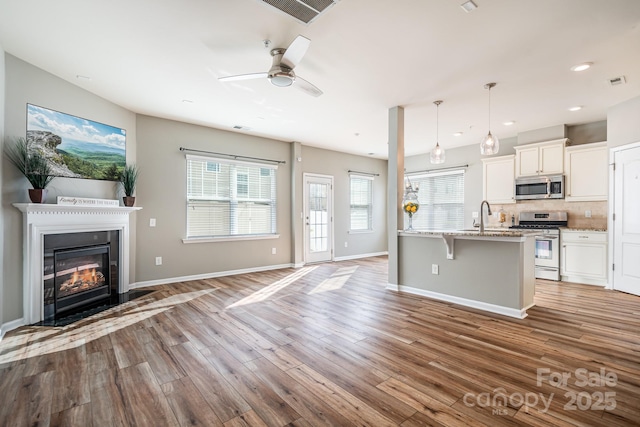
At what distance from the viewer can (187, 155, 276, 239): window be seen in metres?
5.26

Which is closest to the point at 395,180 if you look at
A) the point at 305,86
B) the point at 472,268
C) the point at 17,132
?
the point at 472,268

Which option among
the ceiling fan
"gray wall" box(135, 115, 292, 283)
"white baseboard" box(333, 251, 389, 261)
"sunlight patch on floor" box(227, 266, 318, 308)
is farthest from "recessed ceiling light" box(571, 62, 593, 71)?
"white baseboard" box(333, 251, 389, 261)

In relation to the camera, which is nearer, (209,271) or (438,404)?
(438,404)

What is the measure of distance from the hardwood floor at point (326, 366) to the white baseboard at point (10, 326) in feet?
0.35

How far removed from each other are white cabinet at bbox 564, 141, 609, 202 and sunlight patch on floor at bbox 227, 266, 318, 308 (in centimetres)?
499

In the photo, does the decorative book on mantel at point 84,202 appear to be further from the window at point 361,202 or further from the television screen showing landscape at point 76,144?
the window at point 361,202

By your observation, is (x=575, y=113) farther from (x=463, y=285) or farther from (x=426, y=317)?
(x=426, y=317)

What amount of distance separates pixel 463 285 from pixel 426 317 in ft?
2.72

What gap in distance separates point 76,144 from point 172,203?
61.8 inches

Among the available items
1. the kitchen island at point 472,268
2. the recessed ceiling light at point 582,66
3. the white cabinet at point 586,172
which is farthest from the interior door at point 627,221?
the recessed ceiling light at point 582,66

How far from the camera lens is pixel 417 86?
3.70 meters

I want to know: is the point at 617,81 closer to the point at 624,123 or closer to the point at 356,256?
the point at 624,123

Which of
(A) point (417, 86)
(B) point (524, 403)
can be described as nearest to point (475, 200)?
(A) point (417, 86)

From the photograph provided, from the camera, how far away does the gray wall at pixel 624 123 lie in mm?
4105
